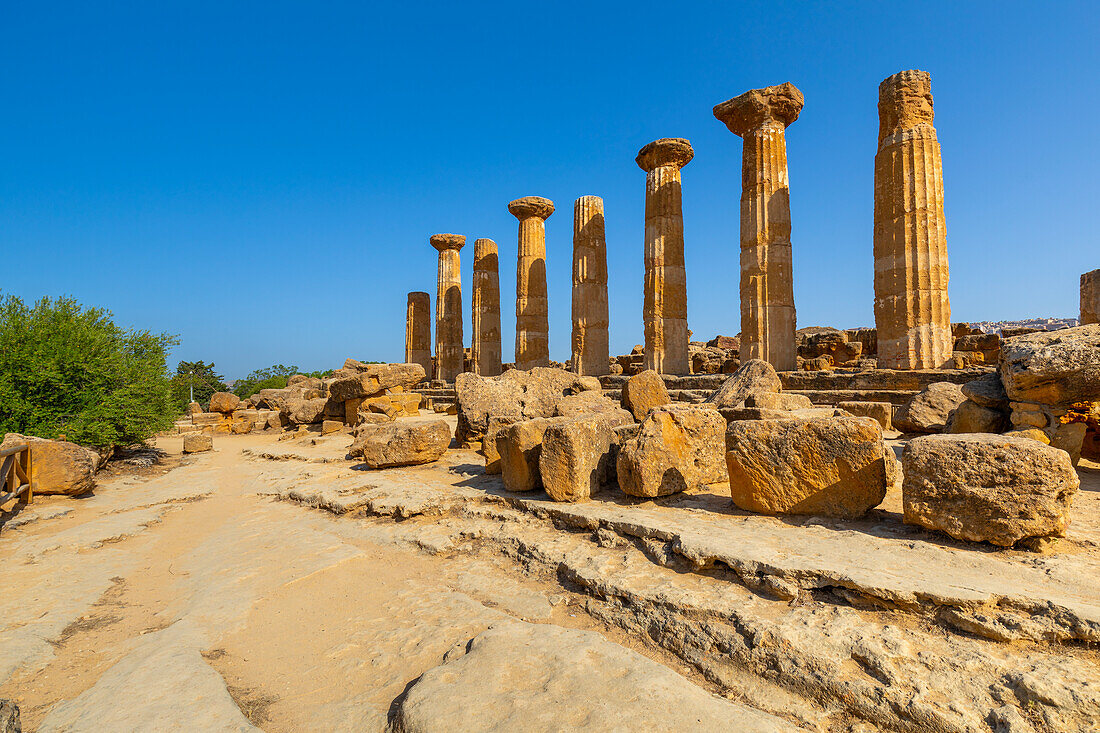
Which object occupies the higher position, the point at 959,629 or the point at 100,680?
the point at 959,629

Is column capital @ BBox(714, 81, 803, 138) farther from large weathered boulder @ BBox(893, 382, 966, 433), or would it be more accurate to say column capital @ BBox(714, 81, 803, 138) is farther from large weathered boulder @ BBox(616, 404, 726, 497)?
large weathered boulder @ BBox(616, 404, 726, 497)

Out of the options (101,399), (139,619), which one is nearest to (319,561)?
(139,619)

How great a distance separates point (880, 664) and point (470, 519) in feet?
11.0

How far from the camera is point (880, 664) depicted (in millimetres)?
2221

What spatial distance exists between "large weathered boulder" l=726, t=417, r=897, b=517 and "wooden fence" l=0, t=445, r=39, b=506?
24.6 ft

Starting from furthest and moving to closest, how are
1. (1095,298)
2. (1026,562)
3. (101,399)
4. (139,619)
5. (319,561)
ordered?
(1095,298) → (101,399) → (319,561) → (139,619) → (1026,562)

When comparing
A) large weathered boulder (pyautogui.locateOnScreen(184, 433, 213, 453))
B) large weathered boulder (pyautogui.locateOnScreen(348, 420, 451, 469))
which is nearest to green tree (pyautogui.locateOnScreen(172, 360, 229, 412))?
large weathered boulder (pyautogui.locateOnScreen(184, 433, 213, 453))

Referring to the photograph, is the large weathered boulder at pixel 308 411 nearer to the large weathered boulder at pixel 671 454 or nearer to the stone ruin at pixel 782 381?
the stone ruin at pixel 782 381

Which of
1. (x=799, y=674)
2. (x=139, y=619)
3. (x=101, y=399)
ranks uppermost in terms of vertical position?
(x=101, y=399)

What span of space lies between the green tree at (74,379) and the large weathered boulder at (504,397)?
239 inches

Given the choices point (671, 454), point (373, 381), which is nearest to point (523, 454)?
point (671, 454)

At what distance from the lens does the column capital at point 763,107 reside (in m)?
12.1

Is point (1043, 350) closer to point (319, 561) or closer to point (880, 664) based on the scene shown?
point (880, 664)

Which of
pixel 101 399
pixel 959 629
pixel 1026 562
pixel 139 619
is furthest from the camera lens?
pixel 101 399
